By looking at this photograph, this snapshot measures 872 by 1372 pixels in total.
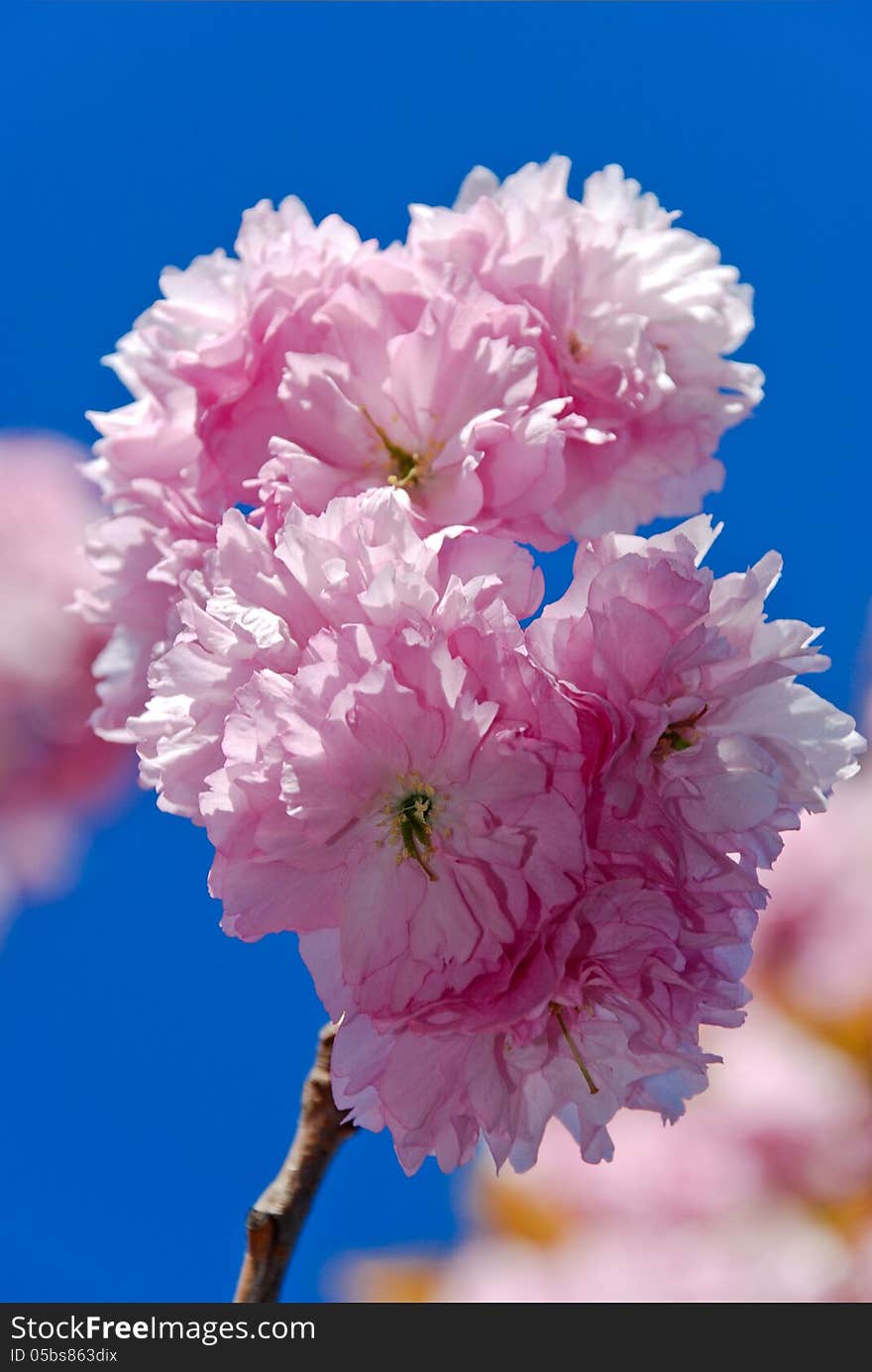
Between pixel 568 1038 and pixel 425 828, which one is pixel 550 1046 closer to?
pixel 568 1038

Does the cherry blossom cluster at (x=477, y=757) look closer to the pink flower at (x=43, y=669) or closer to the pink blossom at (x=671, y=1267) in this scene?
the pink blossom at (x=671, y=1267)

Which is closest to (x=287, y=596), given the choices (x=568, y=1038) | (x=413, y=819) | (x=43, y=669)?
(x=413, y=819)

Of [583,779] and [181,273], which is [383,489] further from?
[181,273]

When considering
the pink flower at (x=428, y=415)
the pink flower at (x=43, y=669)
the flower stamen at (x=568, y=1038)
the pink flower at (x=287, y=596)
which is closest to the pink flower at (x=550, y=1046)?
the flower stamen at (x=568, y=1038)

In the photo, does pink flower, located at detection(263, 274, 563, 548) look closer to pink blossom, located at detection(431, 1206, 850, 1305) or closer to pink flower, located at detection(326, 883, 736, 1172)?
pink flower, located at detection(326, 883, 736, 1172)

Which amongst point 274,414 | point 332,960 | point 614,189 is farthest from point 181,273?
point 332,960

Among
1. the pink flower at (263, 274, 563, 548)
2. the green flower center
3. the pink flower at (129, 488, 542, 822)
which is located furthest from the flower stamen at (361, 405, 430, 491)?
the green flower center
